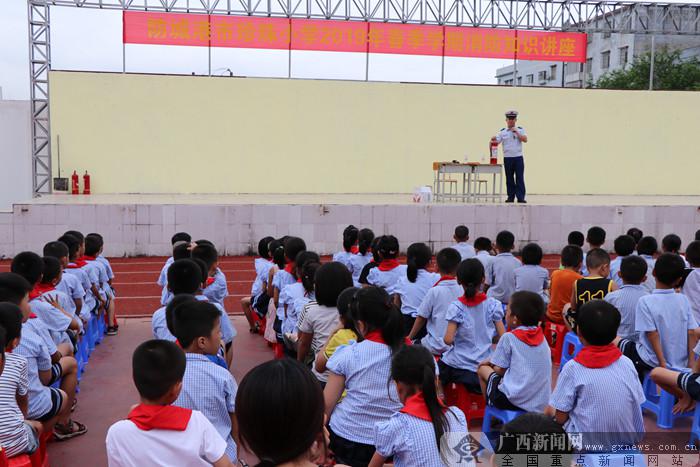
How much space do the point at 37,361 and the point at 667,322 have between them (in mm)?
3638

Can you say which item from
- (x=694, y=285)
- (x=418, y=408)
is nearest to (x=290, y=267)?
(x=694, y=285)

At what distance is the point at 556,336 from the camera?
5586 millimetres

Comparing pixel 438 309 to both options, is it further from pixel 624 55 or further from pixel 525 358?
pixel 624 55

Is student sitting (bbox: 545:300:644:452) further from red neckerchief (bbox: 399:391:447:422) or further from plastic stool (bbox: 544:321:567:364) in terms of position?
plastic stool (bbox: 544:321:567:364)

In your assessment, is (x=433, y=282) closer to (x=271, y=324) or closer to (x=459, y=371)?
(x=459, y=371)

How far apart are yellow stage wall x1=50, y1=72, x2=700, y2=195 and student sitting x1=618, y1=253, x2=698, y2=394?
12.7m

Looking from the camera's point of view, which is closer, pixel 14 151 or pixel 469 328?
pixel 469 328

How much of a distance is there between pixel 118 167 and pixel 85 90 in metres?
1.88

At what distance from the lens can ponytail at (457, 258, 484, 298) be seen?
404 cm

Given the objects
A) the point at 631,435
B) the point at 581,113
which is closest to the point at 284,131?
the point at 581,113

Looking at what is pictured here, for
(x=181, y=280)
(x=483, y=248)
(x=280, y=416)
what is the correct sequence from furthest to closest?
(x=483, y=248) < (x=181, y=280) < (x=280, y=416)

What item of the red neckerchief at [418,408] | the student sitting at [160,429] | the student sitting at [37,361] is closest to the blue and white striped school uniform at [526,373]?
the red neckerchief at [418,408]

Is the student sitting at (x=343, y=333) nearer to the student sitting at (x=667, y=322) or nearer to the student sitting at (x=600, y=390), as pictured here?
the student sitting at (x=600, y=390)

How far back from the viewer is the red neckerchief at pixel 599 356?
2.95m
